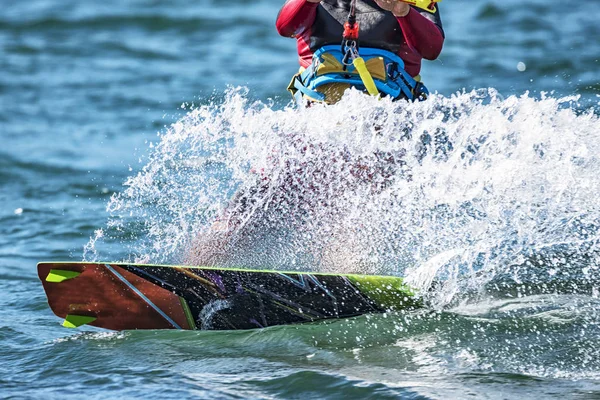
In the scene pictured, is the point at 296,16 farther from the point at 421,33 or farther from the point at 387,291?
the point at 387,291

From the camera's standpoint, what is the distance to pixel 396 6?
4.14 metres

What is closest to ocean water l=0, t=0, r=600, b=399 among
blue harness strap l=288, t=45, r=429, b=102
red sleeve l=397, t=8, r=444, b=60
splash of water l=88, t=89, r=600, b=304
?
splash of water l=88, t=89, r=600, b=304

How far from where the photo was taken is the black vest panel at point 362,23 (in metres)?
4.33

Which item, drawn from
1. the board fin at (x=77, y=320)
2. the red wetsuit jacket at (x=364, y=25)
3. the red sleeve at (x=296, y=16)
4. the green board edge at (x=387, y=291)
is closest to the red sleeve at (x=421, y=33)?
the red wetsuit jacket at (x=364, y=25)

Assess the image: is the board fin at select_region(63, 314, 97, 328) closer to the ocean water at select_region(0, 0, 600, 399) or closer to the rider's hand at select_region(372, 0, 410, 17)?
the ocean water at select_region(0, 0, 600, 399)

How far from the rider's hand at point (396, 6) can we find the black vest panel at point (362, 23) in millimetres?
142

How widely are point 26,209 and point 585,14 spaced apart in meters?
8.82

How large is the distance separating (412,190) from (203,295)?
3.75 feet

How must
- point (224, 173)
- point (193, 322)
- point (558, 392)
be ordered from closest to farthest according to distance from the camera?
1. point (558, 392)
2. point (193, 322)
3. point (224, 173)

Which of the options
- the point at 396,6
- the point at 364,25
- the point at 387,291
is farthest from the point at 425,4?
the point at 387,291

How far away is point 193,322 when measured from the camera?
4109 mm

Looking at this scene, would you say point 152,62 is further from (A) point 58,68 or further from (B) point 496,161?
(B) point 496,161

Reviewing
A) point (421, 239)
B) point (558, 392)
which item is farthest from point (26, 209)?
point (558, 392)

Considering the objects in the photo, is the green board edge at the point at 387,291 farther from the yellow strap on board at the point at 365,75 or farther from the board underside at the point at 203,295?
the yellow strap on board at the point at 365,75
